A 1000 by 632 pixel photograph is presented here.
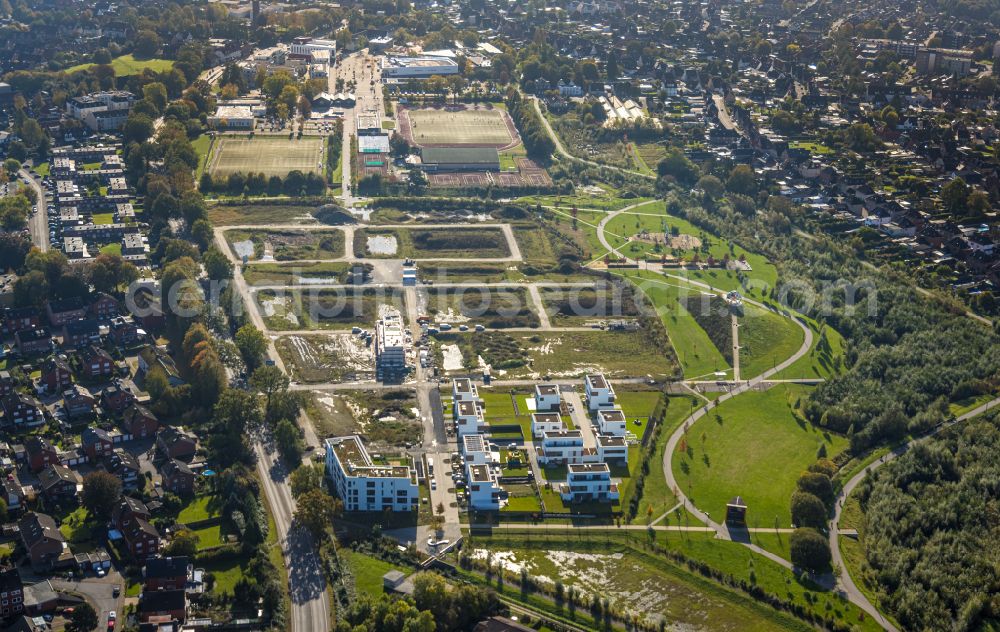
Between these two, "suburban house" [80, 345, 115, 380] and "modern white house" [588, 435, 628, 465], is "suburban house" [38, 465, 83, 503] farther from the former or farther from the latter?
"modern white house" [588, 435, 628, 465]

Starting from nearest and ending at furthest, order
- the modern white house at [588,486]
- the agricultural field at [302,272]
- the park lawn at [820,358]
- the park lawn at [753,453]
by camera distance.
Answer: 1. the modern white house at [588,486]
2. the park lawn at [753,453]
3. the park lawn at [820,358]
4. the agricultural field at [302,272]

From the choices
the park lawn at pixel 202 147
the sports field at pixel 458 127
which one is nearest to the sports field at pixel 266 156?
the park lawn at pixel 202 147

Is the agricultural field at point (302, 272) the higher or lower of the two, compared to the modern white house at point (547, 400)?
lower

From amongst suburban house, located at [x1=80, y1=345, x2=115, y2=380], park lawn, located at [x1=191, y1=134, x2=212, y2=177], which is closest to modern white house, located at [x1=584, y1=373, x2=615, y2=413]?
suburban house, located at [x1=80, y1=345, x2=115, y2=380]

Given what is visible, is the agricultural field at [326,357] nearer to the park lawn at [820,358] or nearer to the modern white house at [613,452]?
the modern white house at [613,452]

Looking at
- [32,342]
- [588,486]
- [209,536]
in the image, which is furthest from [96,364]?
[588,486]

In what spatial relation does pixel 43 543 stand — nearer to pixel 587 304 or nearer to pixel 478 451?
pixel 478 451

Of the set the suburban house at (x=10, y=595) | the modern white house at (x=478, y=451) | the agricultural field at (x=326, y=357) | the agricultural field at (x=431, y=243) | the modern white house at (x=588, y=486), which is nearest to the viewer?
the suburban house at (x=10, y=595)
